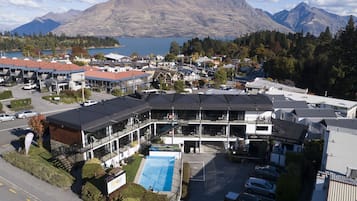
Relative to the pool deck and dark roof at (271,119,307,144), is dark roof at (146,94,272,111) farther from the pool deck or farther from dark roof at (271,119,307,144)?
the pool deck

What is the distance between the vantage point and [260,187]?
62.3 feet

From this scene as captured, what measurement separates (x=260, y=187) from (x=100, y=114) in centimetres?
1298

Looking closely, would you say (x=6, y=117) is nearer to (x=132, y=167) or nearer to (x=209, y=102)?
(x=132, y=167)

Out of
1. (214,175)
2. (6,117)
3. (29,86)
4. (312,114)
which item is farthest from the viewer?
(29,86)

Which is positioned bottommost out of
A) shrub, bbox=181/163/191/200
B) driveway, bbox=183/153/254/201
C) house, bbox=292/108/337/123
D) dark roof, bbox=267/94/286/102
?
driveway, bbox=183/153/254/201

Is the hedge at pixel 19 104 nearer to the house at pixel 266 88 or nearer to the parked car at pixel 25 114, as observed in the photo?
the parked car at pixel 25 114

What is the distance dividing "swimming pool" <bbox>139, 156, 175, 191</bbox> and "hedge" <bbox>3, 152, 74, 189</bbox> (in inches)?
198

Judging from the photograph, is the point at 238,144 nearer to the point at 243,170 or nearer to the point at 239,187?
the point at 243,170

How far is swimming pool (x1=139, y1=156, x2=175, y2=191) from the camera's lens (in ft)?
63.7

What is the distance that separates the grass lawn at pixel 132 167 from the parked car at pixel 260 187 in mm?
8084

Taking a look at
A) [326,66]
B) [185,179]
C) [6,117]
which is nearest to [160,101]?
[185,179]

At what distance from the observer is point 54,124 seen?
21.2m

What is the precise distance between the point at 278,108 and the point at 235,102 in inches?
344

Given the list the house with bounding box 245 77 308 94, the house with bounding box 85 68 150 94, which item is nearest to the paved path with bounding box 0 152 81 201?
the house with bounding box 85 68 150 94
